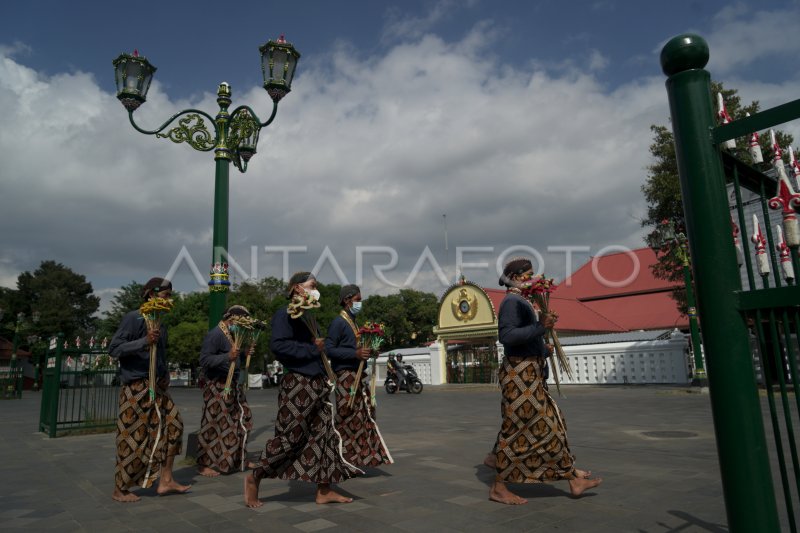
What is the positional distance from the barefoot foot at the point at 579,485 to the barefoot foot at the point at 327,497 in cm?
178

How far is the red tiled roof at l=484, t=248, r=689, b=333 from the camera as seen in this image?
27.4 meters

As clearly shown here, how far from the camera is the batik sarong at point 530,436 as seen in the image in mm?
4250

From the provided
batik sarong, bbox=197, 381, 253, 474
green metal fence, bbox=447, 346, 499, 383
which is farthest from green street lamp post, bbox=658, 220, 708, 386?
batik sarong, bbox=197, 381, 253, 474

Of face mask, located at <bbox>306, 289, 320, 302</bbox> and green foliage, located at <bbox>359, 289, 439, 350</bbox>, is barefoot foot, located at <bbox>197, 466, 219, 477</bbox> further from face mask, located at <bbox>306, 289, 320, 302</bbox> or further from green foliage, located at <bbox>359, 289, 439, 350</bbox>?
green foliage, located at <bbox>359, 289, 439, 350</bbox>

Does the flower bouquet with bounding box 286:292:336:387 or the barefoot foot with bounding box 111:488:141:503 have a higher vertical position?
the flower bouquet with bounding box 286:292:336:387

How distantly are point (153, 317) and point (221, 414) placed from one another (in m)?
1.53

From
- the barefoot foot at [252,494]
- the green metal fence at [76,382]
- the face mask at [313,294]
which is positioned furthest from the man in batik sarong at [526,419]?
the green metal fence at [76,382]

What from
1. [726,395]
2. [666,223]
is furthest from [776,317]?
[666,223]

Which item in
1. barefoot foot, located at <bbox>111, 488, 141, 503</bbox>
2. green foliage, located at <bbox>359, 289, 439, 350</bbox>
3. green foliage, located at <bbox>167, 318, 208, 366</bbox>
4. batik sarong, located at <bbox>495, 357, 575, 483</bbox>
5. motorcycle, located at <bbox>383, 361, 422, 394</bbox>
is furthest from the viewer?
green foliage, located at <bbox>359, 289, 439, 350</bbox>

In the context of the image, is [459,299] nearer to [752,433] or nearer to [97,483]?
[97,483]

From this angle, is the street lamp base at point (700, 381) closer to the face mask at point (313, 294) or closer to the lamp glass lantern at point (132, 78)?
the face mask at point (313, 294)

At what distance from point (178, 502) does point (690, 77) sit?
487cm

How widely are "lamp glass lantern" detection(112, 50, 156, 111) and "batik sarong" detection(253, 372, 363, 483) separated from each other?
5.12m

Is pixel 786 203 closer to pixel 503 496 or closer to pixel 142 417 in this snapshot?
pixel 503 496
